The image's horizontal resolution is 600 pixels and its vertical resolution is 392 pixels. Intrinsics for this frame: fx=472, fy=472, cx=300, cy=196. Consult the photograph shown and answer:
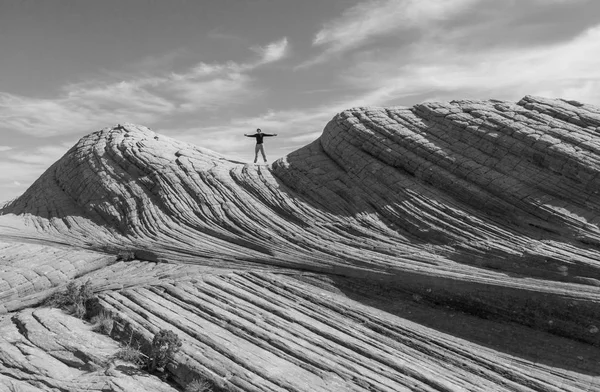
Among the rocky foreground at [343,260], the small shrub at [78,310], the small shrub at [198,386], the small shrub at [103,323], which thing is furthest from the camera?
the small shrub at [78,310]

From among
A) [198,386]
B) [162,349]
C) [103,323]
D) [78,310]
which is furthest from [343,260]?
[78,310]

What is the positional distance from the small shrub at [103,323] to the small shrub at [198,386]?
4.70 m

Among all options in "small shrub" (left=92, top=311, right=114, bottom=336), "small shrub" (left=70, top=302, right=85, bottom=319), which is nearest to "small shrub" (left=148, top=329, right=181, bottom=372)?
"small shrub" (left=92, top=311, right=114, bottom=336)

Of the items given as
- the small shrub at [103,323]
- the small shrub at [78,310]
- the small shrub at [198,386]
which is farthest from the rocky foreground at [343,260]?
the small shrub at [78,310]

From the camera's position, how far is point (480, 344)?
1700 centimetres

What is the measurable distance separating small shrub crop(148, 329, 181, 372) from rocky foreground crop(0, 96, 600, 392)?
0.41 meters

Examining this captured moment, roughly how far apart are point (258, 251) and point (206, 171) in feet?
27.9

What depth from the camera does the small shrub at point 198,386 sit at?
13.2 metres

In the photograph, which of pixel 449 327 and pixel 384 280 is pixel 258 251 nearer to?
pixel 384 280

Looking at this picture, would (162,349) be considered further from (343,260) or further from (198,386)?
(343,260)

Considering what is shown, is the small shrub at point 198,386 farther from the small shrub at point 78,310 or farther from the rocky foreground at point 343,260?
the small shrub at point 78,310

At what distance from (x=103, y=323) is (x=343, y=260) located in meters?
10.2

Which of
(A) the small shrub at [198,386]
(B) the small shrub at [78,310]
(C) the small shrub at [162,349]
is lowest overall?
(A) the small shrub at [198,386]

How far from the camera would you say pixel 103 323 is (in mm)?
16750
